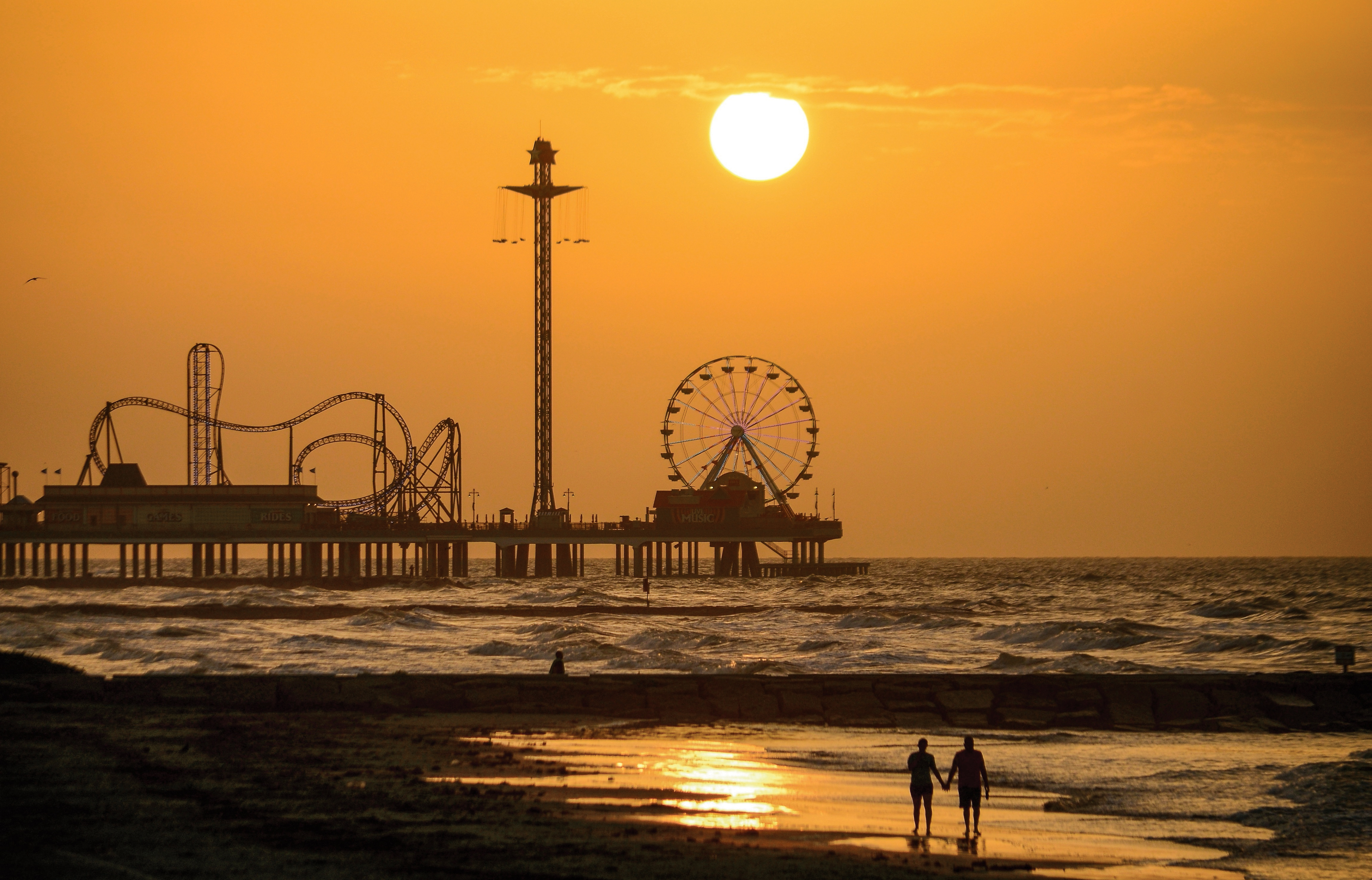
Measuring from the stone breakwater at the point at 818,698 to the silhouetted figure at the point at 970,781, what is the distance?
972 cm

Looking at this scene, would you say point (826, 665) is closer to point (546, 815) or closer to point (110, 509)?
point (546, 815)

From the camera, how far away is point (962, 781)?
17.2 meters

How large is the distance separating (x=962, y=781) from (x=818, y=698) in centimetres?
1125

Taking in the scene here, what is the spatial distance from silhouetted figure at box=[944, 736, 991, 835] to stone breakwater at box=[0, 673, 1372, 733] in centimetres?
972

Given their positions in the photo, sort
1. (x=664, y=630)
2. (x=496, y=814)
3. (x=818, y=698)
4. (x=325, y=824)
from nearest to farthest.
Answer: (x=325, y=824), (x=496, y=814), (x=818, y=698), (x=664, y=630)

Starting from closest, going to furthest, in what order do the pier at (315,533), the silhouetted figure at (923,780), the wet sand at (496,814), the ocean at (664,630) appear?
the wet sand at (496,814) < the silhouetted figure at (923,780) < the ocean at (664,630) < the pier at (315,533)

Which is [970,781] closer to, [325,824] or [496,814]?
[496,814]

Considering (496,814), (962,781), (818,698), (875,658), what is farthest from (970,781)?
(875,658)

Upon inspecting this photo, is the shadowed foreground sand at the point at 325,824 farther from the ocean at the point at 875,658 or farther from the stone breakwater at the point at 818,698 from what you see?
the stone breakwater at the point at 818,698

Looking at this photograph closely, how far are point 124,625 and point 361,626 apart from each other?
8392 mm

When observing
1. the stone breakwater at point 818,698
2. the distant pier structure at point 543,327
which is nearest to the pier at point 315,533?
the distant pier structure at point 543,327

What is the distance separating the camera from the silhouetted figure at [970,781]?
1719cm

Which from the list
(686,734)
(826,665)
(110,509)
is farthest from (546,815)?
(110,509)

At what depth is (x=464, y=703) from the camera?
28.4m
